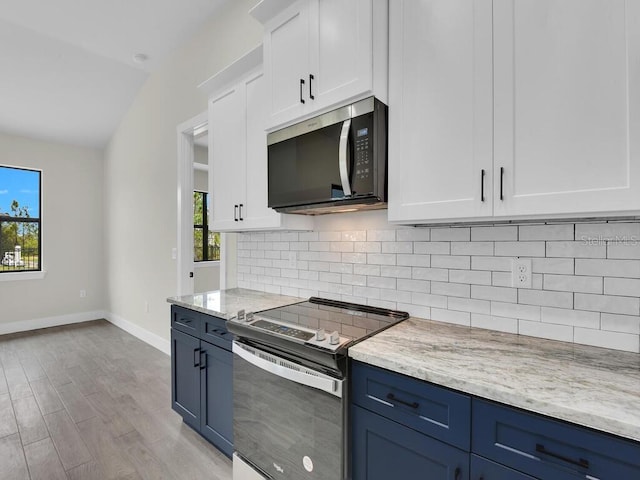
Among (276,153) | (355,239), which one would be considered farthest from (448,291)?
(276,153)

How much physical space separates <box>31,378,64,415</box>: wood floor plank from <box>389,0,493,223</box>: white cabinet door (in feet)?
10.3

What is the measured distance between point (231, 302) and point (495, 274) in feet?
5.16

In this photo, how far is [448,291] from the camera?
5.33 ft

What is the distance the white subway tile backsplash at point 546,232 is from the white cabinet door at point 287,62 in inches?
47.8

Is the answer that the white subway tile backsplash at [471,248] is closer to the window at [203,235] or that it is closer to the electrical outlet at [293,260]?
the electrical outlet at [293,260]

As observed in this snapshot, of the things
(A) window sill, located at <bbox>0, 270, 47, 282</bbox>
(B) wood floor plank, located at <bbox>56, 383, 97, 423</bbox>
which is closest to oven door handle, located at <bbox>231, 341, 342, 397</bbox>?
(B) wood floor plank, located at <bbox>56, 383, 97, 423</bbox>

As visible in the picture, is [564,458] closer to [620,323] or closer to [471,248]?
[620,323]

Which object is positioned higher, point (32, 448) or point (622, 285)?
point (622, 285)

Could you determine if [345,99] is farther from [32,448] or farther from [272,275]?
[32,448]

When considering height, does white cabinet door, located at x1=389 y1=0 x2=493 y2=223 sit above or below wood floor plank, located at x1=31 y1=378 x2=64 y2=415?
above

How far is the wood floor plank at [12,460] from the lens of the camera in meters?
1.92

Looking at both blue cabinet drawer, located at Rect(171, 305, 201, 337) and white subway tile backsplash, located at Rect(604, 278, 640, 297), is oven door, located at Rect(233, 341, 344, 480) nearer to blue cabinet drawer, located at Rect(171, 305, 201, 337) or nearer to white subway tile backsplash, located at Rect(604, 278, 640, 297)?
blue cabinet drawer, located at Rect(171, 305, 201, 337)

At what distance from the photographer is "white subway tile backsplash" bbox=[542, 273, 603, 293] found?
126 cm

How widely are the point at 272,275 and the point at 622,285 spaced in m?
1.99
